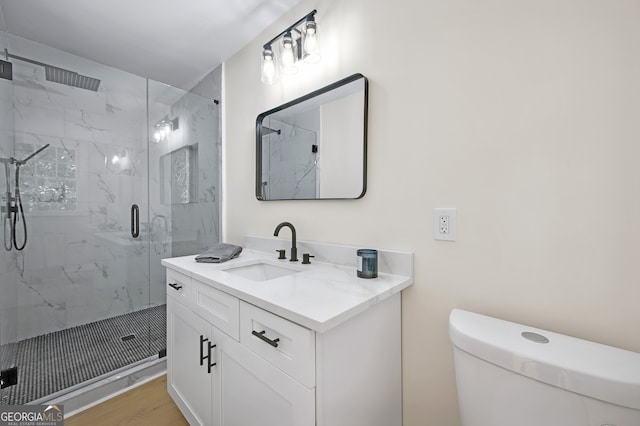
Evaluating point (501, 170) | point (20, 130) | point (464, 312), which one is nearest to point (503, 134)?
point (501, 170)

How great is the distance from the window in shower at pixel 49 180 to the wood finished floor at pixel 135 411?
58.0 inches

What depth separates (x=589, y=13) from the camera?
2.55ft

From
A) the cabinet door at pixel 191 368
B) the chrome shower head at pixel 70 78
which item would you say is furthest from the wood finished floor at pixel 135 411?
the chrome shower head at pixel 70 78

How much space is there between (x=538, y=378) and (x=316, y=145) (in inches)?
49.1

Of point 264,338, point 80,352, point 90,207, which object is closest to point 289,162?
point 264,338

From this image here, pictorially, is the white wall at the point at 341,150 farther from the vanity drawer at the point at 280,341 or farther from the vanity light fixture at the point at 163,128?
the vanity light fixture at the point at 163,128

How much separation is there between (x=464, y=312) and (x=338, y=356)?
459 millimetres

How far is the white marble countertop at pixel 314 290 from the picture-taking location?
2.53 ft

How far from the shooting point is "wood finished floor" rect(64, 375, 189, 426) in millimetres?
1446

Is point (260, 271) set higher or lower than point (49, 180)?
lower

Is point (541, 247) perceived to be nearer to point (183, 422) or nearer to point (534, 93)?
point (534, 93)

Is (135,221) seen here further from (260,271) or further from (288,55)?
(288,55)

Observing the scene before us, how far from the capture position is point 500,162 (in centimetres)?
91

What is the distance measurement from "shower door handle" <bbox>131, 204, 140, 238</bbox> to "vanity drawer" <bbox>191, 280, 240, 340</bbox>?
1.45m
